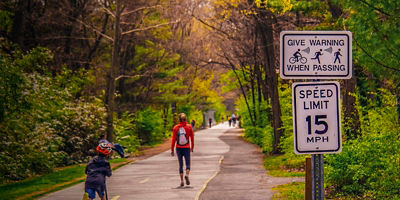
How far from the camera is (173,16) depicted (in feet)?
128

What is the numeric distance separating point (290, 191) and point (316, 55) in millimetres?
9252

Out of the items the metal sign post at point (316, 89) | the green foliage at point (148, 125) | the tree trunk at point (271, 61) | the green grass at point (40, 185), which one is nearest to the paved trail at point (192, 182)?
the green grass at point (40, 185)

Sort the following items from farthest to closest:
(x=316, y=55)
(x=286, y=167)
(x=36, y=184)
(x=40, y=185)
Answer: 1. (x=286, y=167)
2. (x=36, y=184)
3. (x=40, y=185)
4. (x=316, y=55)

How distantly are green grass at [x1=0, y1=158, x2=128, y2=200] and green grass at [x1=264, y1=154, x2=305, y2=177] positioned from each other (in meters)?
6.88

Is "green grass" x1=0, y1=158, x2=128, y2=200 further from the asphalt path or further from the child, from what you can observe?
the child

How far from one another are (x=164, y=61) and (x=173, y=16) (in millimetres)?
4251

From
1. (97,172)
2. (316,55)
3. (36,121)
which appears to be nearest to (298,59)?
(316,55)

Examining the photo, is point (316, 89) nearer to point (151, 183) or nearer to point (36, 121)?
point (151, 183)

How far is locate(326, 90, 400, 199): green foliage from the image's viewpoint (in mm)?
10719

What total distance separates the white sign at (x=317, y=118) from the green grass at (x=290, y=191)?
793 centimetres

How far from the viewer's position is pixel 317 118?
5.55 m

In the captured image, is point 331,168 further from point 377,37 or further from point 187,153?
point 187,153

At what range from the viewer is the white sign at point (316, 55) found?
5699 mm

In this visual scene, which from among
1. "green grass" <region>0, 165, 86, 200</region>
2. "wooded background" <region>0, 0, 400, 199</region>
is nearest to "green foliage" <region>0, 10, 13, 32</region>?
"wooded background" <region>0, 0, 400, 199</region>
